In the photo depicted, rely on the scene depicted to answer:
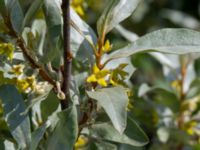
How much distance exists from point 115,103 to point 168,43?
205 millimetres

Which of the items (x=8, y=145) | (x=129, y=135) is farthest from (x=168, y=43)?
(x=8, y=145)

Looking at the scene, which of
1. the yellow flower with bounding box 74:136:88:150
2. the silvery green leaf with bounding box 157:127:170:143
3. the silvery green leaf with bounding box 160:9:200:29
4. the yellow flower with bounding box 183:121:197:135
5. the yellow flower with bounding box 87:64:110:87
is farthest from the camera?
the silvery green leaf with bounding box 160:9:200:29

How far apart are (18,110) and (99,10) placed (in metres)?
2.08

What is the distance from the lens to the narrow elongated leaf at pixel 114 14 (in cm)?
137

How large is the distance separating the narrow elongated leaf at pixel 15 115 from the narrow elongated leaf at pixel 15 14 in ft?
0.45

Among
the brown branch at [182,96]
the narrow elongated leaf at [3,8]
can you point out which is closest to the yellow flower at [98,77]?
the narrow elongated leaf at [3,8]

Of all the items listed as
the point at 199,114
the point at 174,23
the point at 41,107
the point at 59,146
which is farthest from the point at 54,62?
the point at 174,23

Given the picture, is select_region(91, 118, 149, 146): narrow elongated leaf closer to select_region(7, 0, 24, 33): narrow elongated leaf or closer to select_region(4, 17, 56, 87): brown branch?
select_region(4, 17, 56, 87): brown branch

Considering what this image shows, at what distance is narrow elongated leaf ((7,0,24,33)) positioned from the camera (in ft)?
4.44

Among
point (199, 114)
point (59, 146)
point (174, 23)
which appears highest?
point (59, 146)

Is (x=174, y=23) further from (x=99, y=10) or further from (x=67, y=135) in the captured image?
(x=67, y=135)

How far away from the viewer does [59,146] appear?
1318 millimetres

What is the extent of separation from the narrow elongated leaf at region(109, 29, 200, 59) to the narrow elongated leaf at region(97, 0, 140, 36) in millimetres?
66

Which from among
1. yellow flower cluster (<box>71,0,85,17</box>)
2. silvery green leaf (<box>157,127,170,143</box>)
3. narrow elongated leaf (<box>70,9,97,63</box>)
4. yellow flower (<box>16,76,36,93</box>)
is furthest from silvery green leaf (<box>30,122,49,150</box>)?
silvery green leaf (<box>157,127,170,143</box>)
